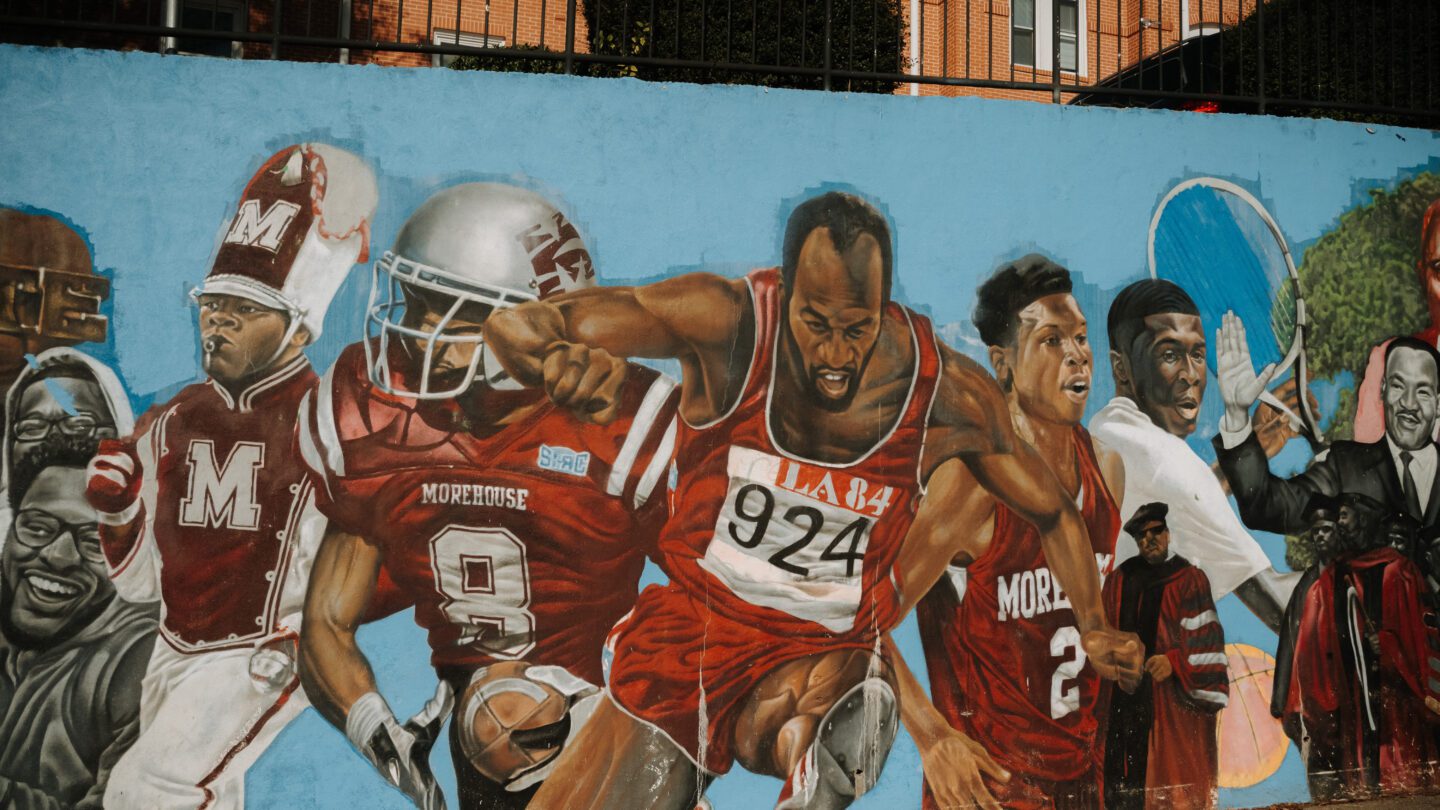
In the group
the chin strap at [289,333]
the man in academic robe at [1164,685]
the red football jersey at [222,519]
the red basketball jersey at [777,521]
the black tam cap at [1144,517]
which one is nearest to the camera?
the red football jersey at [222,519]

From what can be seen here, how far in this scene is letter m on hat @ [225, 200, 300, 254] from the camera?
524 cm

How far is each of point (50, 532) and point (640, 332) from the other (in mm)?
2665

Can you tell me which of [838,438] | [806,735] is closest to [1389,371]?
[838,438]

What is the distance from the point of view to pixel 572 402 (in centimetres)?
546

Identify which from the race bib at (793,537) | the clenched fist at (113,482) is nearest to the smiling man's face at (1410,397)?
the race bib at (793,537)

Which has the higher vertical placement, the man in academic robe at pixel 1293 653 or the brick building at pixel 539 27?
the brick building at pixel 539 27

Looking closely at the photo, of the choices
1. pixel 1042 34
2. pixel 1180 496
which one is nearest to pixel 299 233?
pixel 1180 496

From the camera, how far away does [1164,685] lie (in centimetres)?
607

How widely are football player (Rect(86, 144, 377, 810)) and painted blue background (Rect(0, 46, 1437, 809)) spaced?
0.11 metres

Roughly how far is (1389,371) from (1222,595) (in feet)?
5.47

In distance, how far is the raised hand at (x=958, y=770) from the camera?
573 centimetres

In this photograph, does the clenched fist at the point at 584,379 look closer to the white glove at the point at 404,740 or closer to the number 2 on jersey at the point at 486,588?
the number 2 on jersey at the point at 486,588

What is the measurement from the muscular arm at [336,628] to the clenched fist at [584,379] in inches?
44.8

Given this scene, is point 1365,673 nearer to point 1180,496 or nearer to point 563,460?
point 1180,496
